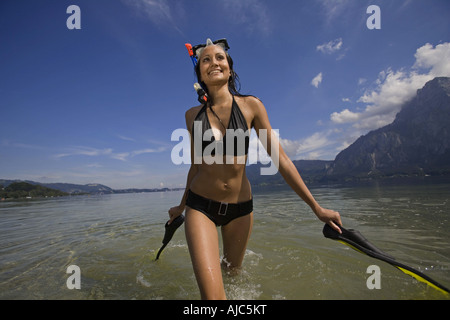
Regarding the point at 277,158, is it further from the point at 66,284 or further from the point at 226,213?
the point at 66,284

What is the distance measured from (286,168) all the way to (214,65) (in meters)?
1.96

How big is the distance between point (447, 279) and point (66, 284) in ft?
22.8

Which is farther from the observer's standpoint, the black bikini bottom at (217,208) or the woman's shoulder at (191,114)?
the woman's shoulder at (191,114)

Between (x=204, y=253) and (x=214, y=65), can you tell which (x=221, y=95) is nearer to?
(x=214, y=65)

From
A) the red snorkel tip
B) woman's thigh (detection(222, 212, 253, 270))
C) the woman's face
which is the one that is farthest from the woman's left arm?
the red snorkel tip

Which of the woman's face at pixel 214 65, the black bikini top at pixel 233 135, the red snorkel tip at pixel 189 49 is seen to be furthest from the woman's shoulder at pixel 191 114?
the red snorkel tip at pixel 189 49

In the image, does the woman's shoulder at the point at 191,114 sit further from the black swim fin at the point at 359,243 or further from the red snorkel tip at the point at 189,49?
the black swim fin at the point at 359,243

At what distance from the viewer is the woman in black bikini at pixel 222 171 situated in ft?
8.73

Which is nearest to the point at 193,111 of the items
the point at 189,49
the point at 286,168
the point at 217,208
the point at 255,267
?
the point at 189,49

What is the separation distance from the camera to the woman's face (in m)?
3.21

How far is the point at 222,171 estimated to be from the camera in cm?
294

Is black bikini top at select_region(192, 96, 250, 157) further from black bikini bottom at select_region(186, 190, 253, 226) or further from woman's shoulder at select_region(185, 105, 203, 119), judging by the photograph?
black bikini bottom at select_region(186, 190, 253, 226)
